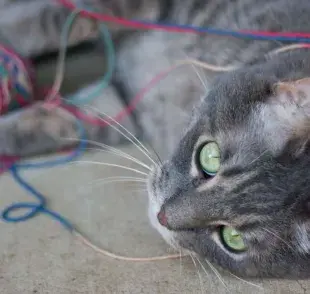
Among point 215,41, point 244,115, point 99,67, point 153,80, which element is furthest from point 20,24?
point 244,115

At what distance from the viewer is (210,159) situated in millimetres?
1012

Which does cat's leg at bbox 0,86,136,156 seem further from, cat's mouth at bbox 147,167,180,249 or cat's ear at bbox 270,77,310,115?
cat's ear at bbox 270,77,310,115

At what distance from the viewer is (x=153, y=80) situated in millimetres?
1621

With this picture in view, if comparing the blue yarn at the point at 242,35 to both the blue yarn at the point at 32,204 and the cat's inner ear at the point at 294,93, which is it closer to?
the cat's inner ear at the point at 294,93

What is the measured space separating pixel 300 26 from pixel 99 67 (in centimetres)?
76

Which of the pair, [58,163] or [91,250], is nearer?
[91,250]

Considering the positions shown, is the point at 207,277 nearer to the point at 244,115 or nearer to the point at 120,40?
the point at 244,115

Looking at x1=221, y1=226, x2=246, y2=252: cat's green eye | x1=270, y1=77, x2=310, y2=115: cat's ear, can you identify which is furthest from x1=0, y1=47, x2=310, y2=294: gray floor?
x1=270, y1=77, x2=310, y2=115: cat's ear

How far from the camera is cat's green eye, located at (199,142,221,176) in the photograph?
1001 mm

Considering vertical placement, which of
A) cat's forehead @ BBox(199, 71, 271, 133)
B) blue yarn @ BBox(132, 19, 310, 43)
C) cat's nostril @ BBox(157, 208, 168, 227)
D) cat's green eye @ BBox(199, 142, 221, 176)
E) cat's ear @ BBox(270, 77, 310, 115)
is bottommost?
cat's nostril @ BBox(157, 208, 168, 227)

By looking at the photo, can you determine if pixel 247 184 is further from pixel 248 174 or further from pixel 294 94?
pixel 294 94

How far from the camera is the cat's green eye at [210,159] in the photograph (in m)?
1.00

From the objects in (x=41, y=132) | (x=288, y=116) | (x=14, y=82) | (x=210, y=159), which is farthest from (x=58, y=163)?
(x=288, y=116)

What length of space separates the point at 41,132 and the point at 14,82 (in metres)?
0.18
